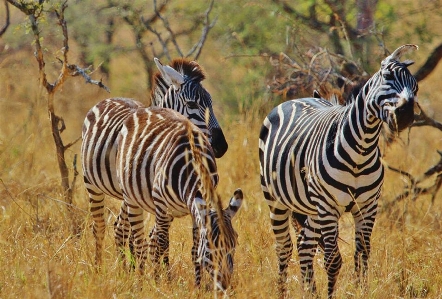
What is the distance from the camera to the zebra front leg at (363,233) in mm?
4977

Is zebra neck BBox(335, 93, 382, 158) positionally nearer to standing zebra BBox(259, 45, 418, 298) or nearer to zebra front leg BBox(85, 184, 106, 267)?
standing zebra BBox(259, 45, 418, 298)

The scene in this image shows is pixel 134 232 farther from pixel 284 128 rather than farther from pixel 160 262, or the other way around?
pixel 284 128

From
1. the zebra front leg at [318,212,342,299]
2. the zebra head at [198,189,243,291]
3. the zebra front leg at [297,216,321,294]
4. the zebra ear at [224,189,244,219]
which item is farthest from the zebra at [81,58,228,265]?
the zebra head at [198,189,243,291]

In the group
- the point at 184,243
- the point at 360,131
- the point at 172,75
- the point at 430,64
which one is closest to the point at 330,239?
the point at 360,131

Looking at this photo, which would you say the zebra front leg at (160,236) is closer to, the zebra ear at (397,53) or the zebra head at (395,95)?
the zebra head at (395,95)

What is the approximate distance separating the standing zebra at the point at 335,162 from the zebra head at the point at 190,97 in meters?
0.49

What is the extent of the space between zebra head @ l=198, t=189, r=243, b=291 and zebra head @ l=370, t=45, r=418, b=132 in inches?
46.0

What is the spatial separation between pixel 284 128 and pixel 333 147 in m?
0.85

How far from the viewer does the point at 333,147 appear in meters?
4.91

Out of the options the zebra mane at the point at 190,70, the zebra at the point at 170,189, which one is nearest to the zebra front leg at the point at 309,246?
the zebra at the point at 170,189

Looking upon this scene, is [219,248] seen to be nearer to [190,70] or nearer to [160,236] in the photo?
[160,236]

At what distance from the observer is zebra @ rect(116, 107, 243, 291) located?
3.94 m

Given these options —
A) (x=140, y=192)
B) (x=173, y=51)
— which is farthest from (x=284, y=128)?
(x=173, y=51)

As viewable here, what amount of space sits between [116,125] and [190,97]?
0.67m
